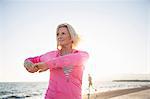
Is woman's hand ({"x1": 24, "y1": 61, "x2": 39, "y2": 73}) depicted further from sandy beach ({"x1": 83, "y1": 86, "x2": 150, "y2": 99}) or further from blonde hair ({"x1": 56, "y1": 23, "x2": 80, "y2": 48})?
sandy beach ({"x1": 83, "y1": 86, "x2": 150, "y2": 99})

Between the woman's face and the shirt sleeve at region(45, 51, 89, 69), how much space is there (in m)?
Result: 0.08

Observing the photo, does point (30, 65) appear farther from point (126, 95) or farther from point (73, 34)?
point (126, 95)

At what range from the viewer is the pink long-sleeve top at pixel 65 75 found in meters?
1.45

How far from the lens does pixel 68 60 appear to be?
1455 millimetres

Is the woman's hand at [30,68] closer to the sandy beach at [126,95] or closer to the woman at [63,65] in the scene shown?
the woman at [63,65]

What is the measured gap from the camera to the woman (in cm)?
143

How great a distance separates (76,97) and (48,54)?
0.25m

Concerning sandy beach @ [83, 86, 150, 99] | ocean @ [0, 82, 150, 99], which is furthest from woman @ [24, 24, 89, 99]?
ocean @ [0, 82, 150, 99]

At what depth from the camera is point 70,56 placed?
1469mm

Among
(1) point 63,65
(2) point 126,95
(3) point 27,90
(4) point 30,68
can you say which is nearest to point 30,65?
(4) point 30,68

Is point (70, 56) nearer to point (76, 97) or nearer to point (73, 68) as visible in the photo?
point (73, 68)

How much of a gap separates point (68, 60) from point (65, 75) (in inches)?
2.9

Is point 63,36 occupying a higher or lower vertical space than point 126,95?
higher

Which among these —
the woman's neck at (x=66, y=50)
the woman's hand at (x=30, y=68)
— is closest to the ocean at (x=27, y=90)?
the woman's neck at (x=66, y=50)
